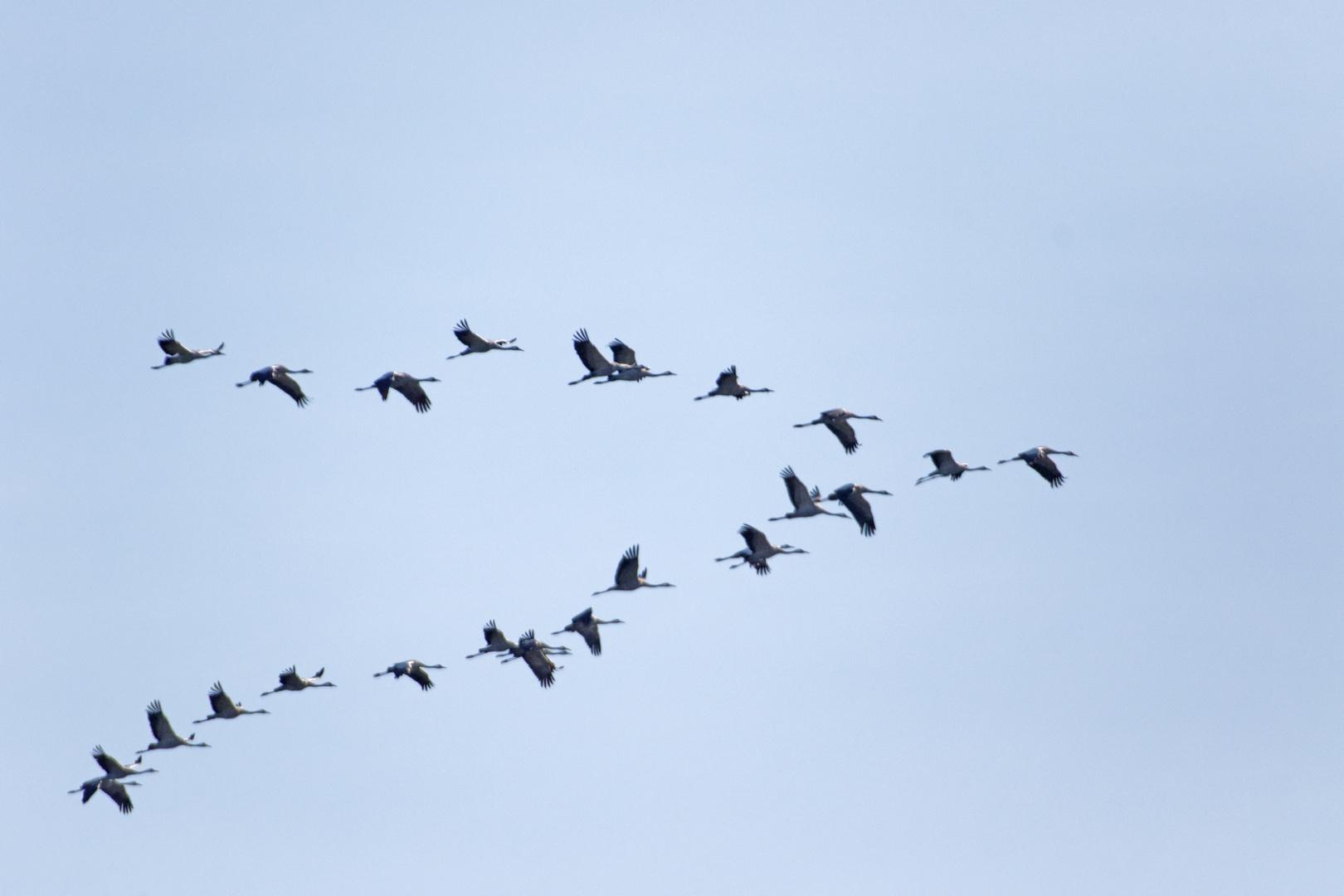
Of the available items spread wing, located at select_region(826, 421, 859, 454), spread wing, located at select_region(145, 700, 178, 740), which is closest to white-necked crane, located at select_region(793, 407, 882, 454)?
spread wing, located at select_region(826, 421, 859, 454)

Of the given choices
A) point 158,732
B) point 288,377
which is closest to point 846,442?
point 288,377

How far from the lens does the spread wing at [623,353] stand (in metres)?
55.5

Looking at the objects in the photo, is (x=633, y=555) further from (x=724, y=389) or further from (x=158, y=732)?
(x=158, y=732)

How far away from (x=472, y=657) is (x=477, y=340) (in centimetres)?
755

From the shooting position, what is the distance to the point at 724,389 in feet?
182

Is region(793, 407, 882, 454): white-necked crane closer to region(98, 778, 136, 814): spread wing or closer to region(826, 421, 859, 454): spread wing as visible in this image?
region(826, 421, 859, 454): spread wing

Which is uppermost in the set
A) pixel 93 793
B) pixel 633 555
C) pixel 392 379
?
pixel 392 379

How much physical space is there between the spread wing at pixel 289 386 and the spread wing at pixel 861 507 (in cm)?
1073

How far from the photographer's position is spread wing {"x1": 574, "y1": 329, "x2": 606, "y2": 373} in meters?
55.1

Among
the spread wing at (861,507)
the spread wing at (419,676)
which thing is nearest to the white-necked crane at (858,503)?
the spread wing at (861,507)

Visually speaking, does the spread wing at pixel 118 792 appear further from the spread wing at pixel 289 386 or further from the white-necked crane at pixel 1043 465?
the white-necked crane at pixel 1043 465

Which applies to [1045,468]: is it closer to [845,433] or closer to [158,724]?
[845,433]

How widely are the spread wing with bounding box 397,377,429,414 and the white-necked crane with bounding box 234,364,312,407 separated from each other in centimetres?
229

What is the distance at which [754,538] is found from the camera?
54.8 meters
